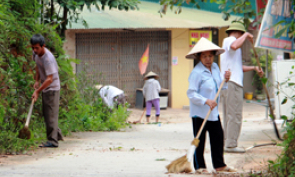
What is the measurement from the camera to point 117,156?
5.68m

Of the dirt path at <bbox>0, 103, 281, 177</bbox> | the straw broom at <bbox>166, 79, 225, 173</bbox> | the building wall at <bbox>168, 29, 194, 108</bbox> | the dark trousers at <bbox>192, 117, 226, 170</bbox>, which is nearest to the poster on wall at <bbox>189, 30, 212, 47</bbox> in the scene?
the building wall at <bbox>168, 29, 194, 108</bbox>

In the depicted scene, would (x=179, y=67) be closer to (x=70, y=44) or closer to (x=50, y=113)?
(x=70, y=44)

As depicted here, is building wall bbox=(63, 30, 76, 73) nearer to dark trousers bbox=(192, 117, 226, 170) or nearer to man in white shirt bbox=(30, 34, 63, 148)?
man in white shirt bbox=(30, 34, 63, 148)

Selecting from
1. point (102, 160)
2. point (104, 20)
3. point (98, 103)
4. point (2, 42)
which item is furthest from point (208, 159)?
point (104, 20)

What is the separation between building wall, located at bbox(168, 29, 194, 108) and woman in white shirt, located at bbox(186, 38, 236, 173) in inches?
432

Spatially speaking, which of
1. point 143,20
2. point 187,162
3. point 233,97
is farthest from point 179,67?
point 187,162

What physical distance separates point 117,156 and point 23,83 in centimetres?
181

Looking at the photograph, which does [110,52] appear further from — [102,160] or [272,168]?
[272,168]

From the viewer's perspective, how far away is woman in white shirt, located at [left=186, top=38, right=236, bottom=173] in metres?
4.59

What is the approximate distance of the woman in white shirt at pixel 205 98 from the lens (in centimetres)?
459

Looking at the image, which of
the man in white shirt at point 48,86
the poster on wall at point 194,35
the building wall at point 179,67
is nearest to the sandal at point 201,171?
the man in white shirt at point 48,86

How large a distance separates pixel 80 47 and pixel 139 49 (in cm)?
218

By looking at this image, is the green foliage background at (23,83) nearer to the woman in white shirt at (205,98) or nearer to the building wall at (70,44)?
the woman in white shirt at (205,98)

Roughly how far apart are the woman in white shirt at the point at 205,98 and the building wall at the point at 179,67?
36.0 ft
